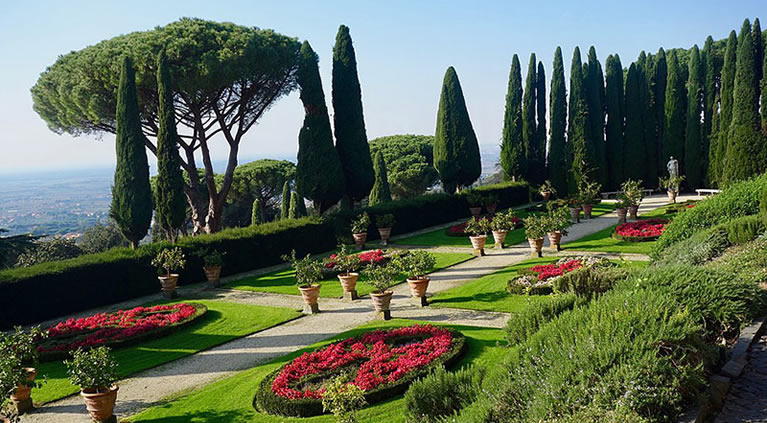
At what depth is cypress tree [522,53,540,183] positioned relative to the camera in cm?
3794

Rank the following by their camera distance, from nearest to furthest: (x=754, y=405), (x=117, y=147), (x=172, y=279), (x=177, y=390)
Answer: (x=754, y=405)
(x=177, y=390)
(x=172, y=279)
(x=117, y=147)

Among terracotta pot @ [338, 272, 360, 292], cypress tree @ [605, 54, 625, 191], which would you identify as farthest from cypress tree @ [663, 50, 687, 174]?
terracotta pot @ [338, 272, 360, 292]

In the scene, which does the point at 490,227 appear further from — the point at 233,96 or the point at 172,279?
the point at 233,96

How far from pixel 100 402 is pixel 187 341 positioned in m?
4.09

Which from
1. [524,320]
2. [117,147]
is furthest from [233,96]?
[524,320]

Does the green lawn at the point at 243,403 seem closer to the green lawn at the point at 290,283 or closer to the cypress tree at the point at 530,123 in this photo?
the green lawn at the point at 290,283

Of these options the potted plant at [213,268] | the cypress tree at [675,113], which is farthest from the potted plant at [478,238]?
the cypress tree at [675,113]

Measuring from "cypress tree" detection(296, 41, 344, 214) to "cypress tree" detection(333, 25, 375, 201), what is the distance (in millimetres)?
1114

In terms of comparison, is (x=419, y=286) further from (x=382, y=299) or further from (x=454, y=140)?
(x=454, y=140)

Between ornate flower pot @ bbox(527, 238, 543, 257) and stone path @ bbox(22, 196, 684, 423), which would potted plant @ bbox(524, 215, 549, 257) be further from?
stone path @ bbox(22, 196, 684, 423)

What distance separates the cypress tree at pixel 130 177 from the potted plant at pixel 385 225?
8.95 metres

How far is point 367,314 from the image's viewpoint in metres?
12.5

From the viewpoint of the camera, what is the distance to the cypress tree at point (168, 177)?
19.8 m

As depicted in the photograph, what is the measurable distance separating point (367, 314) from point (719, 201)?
28.5ft
